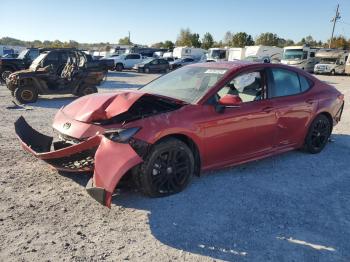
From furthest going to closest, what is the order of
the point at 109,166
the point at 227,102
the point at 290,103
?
the point at 290,103 → the point at 227,102 → the point at 109,166

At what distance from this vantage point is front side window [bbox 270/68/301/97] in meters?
Result: 5.40

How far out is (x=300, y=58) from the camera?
109 feet

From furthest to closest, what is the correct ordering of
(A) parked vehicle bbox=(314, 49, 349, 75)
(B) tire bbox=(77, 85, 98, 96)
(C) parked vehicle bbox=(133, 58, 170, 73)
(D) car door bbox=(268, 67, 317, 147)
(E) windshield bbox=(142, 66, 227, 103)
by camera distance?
(A) parked vehicle bbox=(314, 49, 349, 75), (C) parked vehicle bbox=(133, 58, 170, 73), (B) tire bbox=(77, 85, 98, 96), (D) car door bbox=(268, 67, 317, 147), (E) windshield bbox=(142, 66, 227, 103)

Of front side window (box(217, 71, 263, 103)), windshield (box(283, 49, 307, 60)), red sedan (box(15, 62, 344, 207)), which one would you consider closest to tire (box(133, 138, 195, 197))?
red sedan (box(15, 62, 344, 207))

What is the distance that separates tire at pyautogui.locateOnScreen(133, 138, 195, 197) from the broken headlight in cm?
32

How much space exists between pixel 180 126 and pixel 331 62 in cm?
3226

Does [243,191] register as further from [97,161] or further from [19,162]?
[19,162]

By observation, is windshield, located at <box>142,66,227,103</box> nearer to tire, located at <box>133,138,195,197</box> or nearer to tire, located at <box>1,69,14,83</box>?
tire, located at <box>133,138,195,197</box>

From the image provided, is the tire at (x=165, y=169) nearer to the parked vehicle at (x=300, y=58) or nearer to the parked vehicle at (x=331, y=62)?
the parked vehicle at (x=331, y=62)

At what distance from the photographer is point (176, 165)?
14.0ft

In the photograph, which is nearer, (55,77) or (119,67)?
(55,77)

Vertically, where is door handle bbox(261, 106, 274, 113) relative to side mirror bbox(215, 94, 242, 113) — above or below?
below

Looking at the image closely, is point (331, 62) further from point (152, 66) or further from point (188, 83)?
point (188, 83)

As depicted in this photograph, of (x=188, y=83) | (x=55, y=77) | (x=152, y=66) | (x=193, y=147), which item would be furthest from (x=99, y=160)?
(x=152, y=66)
